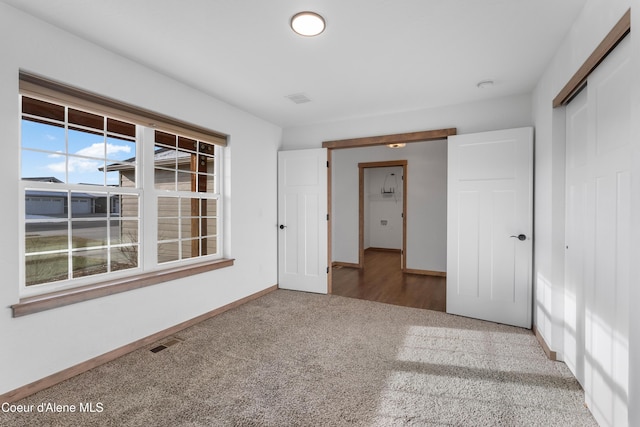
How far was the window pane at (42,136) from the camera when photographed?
217 cm

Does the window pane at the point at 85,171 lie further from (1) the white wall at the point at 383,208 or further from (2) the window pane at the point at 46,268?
(1) the white wall at the point at 383,208

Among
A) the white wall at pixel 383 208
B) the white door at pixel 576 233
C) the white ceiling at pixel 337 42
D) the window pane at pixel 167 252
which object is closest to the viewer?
the white ceiling at pixel 337 42

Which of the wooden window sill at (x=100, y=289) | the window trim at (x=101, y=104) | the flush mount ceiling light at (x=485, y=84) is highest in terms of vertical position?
the flush mount ceiling light at (x=485, y=84)

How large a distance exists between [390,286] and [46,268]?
4122 mm

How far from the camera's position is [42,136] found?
226cm

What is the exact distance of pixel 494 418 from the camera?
178 cm

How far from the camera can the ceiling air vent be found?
3408mm

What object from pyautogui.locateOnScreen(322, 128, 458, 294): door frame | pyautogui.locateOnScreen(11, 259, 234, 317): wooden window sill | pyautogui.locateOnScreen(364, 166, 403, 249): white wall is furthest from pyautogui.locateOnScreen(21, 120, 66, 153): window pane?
pyautogui.locateOnScreen(364, 166, 403, 249): white wall

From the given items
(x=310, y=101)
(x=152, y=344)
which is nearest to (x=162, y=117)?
(x=310, y=101)

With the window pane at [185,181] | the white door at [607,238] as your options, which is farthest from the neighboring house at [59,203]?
the white door at [607,238]

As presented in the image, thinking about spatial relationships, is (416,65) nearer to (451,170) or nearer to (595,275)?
(451,170)

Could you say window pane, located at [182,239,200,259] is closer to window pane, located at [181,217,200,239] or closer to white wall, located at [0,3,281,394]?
window pane, located at [181,217,200,239]

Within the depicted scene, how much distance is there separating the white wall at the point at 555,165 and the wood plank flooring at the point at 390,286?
49.8 inches

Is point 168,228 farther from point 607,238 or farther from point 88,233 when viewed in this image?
point 607,238
